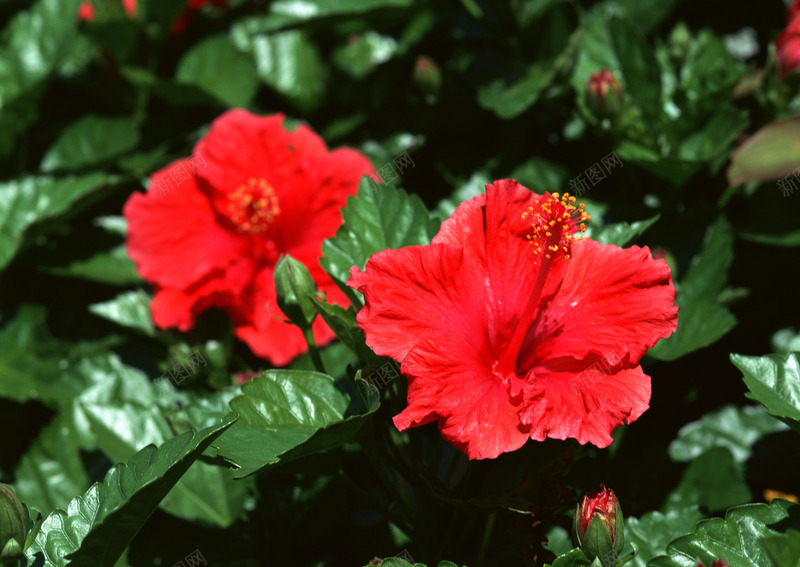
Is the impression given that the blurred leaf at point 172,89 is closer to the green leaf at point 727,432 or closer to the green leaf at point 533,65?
the green leaf at point 533,65

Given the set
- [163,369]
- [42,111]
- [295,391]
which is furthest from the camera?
[42,111]

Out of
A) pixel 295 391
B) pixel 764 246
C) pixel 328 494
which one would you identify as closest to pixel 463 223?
pixel 295 391

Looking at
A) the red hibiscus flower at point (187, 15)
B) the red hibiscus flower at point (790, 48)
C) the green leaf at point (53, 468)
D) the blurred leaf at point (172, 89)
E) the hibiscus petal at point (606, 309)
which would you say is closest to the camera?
the hibiscus petal at point (606, 309)

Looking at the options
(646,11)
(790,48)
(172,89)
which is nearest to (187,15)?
(172,89)

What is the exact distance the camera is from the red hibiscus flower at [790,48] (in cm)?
177

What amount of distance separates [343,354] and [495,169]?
24.5 inches

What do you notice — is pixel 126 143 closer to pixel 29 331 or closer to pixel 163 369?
pixel 29 331

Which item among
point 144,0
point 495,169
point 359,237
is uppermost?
point 144,0

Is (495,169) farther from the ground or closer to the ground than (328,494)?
farther from the ground

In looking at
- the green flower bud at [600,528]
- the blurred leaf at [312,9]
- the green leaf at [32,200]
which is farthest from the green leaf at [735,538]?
the green leaf at [32,200]

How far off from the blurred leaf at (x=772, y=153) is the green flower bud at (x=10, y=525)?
1524 mm

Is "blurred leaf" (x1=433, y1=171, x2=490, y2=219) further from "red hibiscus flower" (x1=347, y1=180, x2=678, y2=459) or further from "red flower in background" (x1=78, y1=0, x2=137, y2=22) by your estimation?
"red flower in background" (x1=78, y1=0, x2=137, y2=22)

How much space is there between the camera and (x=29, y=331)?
2090 mm

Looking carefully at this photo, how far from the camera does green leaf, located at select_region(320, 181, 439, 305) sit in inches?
56.1
